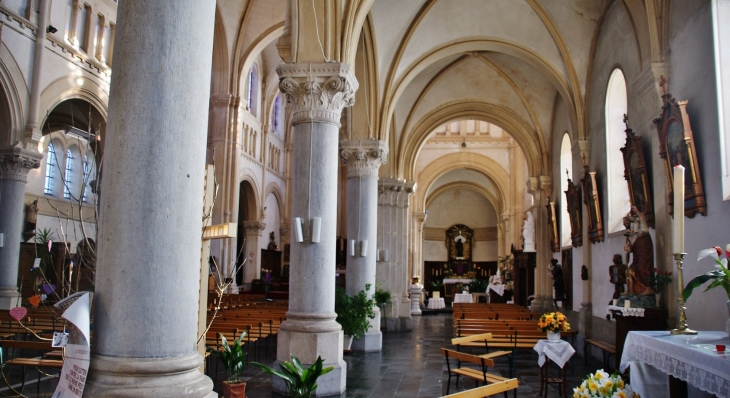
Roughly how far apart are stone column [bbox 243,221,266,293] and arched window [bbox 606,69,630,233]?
16.6 meters

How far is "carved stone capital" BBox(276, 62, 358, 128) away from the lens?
8.24 m

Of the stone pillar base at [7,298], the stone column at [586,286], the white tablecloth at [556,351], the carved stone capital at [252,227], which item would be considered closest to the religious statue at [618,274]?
the stone column at [586,286]

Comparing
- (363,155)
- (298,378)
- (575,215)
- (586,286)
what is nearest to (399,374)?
(363,155)

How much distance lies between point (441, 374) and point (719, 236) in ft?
15.2

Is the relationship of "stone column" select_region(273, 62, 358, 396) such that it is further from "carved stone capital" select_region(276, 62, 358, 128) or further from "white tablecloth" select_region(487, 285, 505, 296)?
"white tablecloth" select_region(487, 285, 505, 296)

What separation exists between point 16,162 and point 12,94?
1.63m

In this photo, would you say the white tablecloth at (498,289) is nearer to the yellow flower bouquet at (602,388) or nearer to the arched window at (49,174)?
the arched window at (49,174)

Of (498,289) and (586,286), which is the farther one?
(498,289)

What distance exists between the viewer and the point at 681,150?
23.3ft

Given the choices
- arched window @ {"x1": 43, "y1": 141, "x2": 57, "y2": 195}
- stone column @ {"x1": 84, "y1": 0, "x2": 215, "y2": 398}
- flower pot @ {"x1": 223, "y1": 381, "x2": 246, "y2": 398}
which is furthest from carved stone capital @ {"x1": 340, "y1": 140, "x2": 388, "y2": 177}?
arched window @ {"x1": 43, "y1": 141, "x2": 57, "y2": 195}

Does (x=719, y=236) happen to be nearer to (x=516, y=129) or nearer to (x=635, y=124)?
(x=635, y=124)

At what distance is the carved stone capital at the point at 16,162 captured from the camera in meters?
13.9

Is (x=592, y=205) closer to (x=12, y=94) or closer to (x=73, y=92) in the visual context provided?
(x=73, y=92)

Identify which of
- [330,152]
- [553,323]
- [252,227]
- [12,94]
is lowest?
[553,323]
